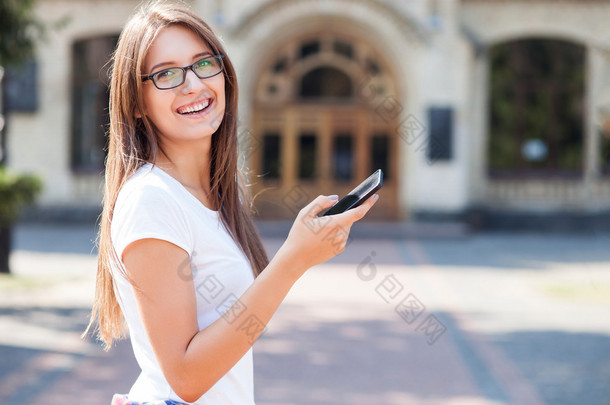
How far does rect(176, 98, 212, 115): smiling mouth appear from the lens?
67.1 inches

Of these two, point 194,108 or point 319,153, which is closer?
point 194,108

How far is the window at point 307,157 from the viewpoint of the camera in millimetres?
17938

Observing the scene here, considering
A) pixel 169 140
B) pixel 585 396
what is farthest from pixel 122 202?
pixel 585 396

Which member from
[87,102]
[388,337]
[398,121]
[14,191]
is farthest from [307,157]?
[388,337]

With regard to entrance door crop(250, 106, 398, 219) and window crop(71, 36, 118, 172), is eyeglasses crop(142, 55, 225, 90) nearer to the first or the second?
entrance door crop(250, 106, 398, 219)

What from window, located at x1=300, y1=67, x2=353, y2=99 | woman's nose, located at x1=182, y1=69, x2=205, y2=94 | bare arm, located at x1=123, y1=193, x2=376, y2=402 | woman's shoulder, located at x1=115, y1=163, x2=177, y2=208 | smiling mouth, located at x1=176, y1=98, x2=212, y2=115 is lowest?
bare arm, located at x1=123, y1=193, x2=376, y2=402

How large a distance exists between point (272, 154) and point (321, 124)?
140cm

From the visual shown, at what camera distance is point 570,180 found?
1814 centimetres

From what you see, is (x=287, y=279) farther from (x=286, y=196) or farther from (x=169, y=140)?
(x=286, y=196)

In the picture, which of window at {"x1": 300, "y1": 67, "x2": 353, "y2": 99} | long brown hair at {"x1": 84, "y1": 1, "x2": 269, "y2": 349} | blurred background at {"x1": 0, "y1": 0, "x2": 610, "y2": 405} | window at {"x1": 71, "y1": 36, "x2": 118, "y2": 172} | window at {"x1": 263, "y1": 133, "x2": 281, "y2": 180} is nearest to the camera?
long brown hair at {"x1": 84, "y1": 1, "x2": 269, "y2": 349}

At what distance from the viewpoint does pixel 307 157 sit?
58.9 ft

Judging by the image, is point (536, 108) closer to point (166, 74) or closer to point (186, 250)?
point (166, 74)

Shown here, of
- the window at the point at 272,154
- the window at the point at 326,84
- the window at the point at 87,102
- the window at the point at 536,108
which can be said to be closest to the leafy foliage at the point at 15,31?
the window at the point at 272,154

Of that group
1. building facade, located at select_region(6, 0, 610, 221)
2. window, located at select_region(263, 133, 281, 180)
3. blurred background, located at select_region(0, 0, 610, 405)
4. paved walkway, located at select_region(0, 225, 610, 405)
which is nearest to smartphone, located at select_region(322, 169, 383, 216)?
paved walkway, located at select_region(0, 225, 610, 405)
